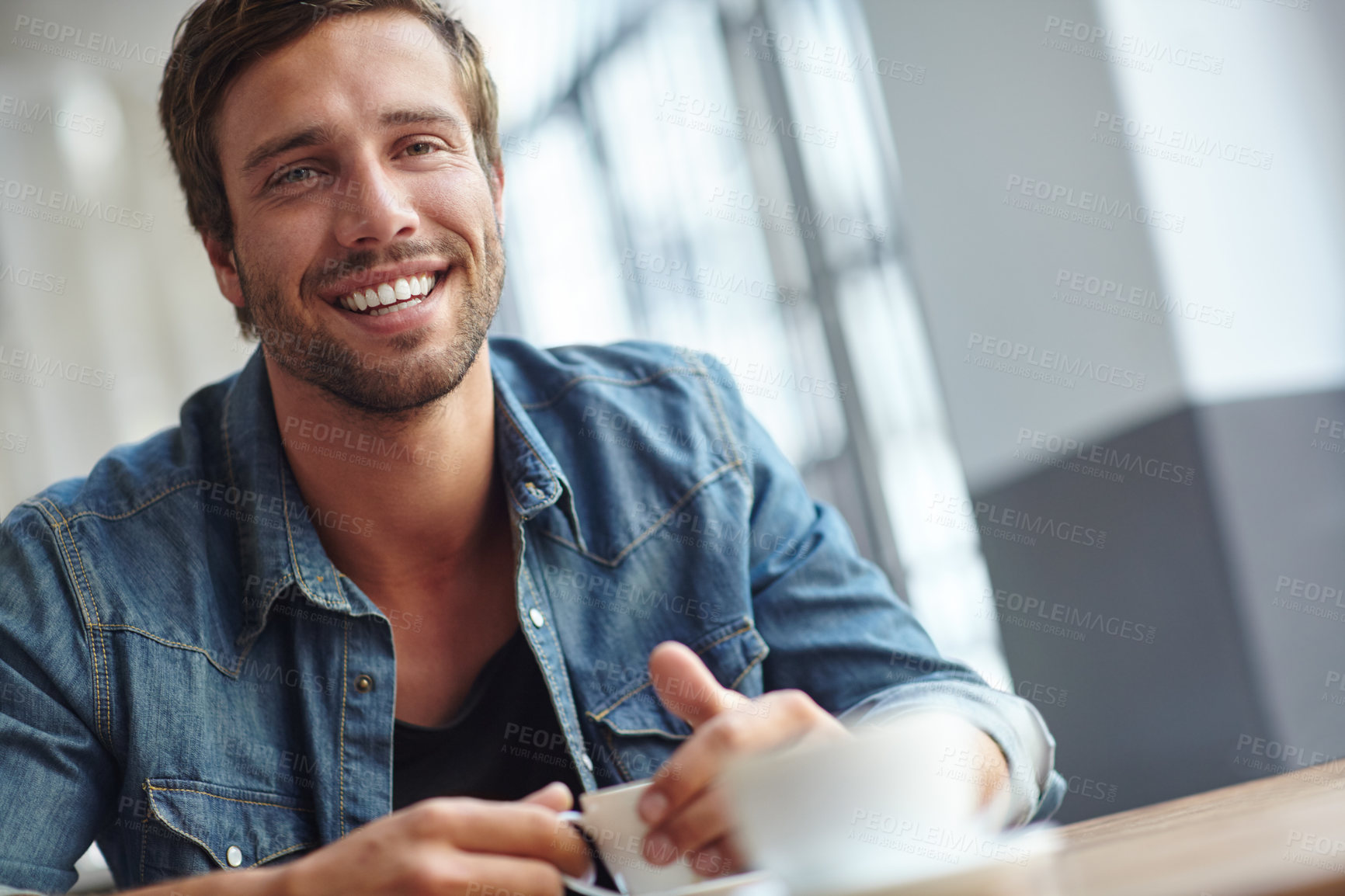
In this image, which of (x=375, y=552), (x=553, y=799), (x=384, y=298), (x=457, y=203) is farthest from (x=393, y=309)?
(x=553, y=799)

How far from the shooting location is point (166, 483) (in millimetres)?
1140

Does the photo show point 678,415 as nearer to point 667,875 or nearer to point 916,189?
point 667,875

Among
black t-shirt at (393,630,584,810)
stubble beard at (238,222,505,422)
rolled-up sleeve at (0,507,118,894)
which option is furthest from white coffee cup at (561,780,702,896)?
stubble beard at (238,222,505,422)

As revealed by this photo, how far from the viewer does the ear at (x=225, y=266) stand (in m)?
1.35

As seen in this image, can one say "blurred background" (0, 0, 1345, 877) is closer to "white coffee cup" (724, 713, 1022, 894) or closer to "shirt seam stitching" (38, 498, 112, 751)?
"shirt seam stitching" (38, 498, 112, 751)

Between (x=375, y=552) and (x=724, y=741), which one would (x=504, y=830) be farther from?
(x=375, y=552)

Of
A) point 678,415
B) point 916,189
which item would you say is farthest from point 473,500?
point 916,189

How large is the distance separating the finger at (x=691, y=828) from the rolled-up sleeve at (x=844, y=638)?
1.09 feet

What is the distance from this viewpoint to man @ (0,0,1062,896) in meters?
0.99

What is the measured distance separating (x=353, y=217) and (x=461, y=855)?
2.60 ft

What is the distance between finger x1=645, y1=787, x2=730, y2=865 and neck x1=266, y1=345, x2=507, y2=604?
651mm

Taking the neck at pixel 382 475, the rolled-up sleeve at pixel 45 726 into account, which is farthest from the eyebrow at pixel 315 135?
the rolled-up sleeve at pixel 45 726

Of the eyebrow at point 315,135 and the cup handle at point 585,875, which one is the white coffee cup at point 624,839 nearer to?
the cup handle at point 585,875

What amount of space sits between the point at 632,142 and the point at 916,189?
3.04m
